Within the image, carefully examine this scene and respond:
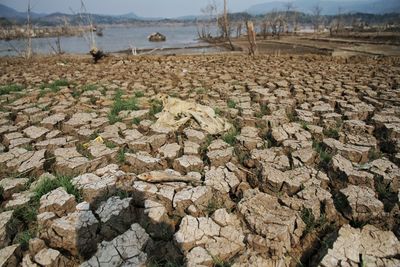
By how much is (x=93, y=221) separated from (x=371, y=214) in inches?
71.3

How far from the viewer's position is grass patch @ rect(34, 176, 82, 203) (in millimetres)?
2062

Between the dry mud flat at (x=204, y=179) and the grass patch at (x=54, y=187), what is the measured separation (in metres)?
0.01

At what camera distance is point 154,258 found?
1.57m

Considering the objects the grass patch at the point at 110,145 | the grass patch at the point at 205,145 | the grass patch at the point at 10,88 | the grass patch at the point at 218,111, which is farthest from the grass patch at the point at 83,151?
the grass patch at the point at 10,88

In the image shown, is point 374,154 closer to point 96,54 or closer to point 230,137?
point 230,137

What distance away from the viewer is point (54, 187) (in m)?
2.15

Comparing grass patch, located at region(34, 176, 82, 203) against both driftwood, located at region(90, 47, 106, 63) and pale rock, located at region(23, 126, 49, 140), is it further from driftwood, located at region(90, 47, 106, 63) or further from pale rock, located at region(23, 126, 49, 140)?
driftwood, located at region(90, 47, 106, 63)

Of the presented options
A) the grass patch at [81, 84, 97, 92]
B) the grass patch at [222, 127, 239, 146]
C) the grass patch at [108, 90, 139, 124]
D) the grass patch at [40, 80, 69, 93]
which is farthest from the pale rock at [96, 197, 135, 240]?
the grass patch at [40, 80, 69, 93]

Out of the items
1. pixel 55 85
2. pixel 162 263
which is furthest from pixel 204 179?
pixel 55 85

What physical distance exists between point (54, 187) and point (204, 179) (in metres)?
1.19

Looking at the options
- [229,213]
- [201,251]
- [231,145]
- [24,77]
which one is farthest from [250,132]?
[24,77]

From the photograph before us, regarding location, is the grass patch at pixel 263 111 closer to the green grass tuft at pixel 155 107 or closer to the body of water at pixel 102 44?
the green grass tuft at pixel 155 107

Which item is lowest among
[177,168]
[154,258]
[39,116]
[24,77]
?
[154,258]

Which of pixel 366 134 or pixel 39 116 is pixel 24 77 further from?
pixel 366 134
